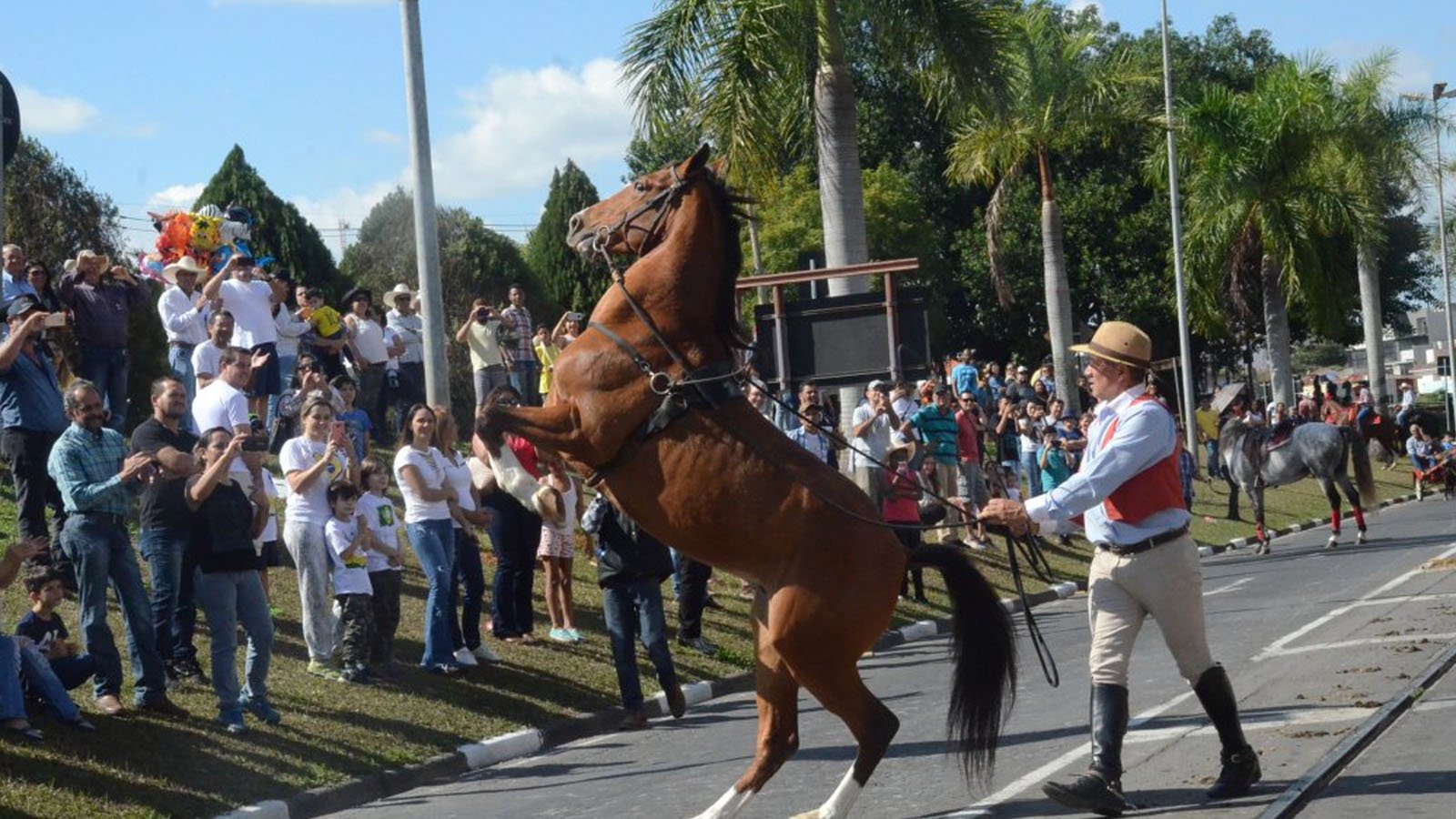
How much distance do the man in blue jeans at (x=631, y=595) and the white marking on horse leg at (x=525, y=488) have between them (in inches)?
139

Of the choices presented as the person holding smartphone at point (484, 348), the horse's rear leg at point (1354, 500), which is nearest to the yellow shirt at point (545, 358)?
the person holding smartphone at point (484, 348)

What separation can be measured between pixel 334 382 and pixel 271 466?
1.67 meters

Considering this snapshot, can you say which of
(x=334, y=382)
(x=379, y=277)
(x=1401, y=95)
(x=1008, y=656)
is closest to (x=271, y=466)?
(x=334, y=382)

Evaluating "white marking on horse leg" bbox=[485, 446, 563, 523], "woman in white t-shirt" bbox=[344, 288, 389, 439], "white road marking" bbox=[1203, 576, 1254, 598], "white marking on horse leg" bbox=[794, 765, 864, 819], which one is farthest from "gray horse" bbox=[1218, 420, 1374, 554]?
"white marking on horse leg" bbox=[794, 765, 864, 819]

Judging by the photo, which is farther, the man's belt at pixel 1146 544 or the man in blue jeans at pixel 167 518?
the man in blue jeans at pixel 167 518

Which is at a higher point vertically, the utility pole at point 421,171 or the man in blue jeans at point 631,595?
the utility pole at point 421,171

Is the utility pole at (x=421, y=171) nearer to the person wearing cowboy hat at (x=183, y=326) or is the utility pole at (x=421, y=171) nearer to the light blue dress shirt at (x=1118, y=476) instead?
the person wearing cowboy hat at (x=183, y=326)

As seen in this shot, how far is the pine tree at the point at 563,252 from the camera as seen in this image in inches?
1895

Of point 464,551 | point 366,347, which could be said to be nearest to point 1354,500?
point 366,347

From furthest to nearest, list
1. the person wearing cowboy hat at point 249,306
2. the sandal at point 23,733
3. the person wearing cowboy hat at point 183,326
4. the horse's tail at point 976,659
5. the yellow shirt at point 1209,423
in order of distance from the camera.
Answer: the yellow shirt at point 1209,423, the person wearing cowboy hat at point 249,306, the person wearing cowboy hat at point 183,326, the sandal at point 23,733, the horse's tail at point 976,659

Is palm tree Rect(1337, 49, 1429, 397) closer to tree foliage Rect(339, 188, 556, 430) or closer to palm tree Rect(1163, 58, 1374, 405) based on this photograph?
palm tree Rect(1163, 58, 1374, 405)

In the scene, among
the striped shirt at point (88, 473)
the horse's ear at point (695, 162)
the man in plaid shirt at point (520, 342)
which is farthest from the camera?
the man in plaid shirt at point (520, 342)

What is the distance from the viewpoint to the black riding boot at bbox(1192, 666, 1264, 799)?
783 cm

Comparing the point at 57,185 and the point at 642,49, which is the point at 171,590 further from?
the point at 57,185
